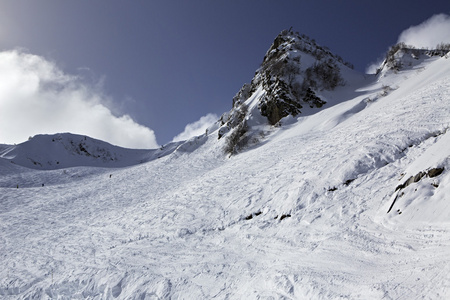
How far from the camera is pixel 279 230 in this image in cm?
792

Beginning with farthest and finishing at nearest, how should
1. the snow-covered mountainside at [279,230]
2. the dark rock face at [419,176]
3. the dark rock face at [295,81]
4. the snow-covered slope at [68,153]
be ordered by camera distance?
the snow-covered slope at [68,153], the dark rock face at [295,81], the dark rock face at [419,176], the snow-covered mountainside at [279,230]

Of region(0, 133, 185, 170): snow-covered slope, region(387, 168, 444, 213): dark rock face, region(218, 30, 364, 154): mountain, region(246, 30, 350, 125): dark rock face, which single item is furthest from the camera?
region(0, 133, 185, 170): snow-covered slope

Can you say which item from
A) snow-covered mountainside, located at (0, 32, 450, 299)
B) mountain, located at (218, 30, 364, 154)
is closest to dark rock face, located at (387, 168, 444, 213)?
snow-covered mountainside, located at (0, 32, 450, 299)

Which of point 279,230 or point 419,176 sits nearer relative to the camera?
point 419,176

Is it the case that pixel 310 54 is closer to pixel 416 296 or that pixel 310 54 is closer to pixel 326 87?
pixel 326 87

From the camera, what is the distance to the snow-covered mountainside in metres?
5.18

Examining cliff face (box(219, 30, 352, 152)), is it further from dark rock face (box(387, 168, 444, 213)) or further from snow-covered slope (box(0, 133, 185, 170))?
snow-covered slope (box(0, 133, 185, 170))

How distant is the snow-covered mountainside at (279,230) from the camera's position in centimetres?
518

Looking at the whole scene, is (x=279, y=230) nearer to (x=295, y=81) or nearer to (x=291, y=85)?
(x=291, y=85)

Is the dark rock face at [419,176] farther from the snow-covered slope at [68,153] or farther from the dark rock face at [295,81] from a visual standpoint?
the snow-covered slope at [68,153]

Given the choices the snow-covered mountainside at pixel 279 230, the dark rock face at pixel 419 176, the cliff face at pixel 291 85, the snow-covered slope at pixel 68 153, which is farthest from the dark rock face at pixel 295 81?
the snow-covered slope at pixel 68 153

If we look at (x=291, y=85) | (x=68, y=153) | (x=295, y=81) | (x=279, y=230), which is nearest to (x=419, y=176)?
(x=279, y=230)

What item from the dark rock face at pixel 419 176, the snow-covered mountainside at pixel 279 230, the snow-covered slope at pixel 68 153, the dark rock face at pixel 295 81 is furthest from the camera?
the snow-covered slope at pixel 68 153

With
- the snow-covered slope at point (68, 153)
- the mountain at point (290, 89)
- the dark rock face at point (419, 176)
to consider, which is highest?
the snow-covered slope at point (68, 153)
